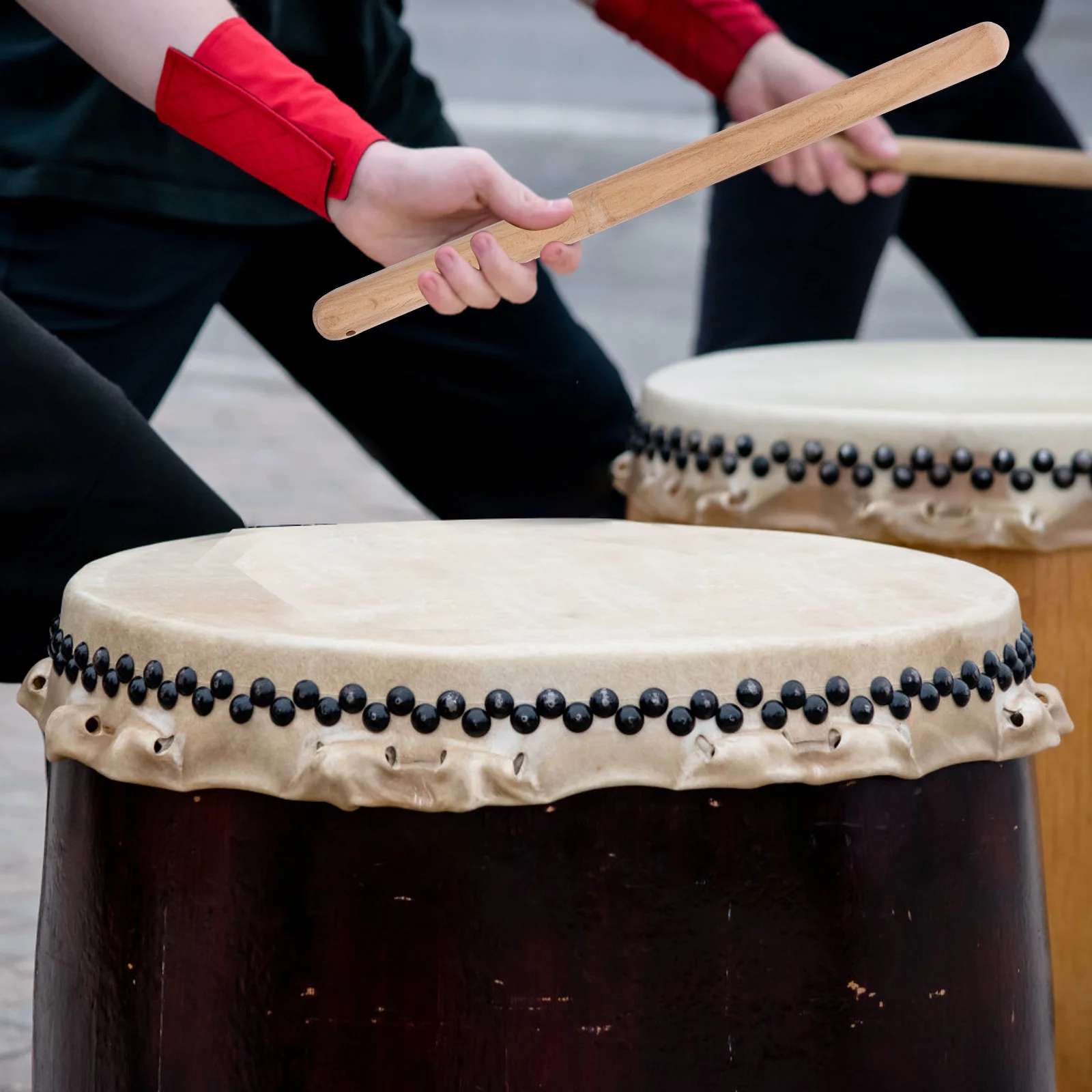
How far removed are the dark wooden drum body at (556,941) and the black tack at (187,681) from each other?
47 mm

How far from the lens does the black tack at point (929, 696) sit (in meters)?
0.82

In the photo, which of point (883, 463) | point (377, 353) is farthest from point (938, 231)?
point (883, 463)

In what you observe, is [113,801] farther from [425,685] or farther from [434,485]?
[434,485]

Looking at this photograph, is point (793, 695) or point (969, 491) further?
point (969, 491)

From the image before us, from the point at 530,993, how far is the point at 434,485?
0.82 m

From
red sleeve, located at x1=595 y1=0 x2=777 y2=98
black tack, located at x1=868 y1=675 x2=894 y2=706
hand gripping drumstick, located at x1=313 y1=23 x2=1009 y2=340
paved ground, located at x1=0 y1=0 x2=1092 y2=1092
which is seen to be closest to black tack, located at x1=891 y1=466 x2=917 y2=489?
hand gripping drumstick, located at x1=313 y1=23 x2=1009 y2=340

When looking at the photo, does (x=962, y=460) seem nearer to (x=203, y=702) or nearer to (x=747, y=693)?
(x=747, y=693)

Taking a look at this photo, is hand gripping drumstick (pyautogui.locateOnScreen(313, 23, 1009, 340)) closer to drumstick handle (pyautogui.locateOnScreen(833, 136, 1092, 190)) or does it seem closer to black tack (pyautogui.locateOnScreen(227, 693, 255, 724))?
black tack (pyautogui.locateOnScreen(227, 693, 255, 724))

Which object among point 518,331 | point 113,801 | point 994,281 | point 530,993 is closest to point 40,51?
point 518,331

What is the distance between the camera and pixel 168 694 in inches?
32.2

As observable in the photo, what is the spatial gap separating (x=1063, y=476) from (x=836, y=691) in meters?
0.38

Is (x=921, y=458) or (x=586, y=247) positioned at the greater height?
(x=921, y=458)

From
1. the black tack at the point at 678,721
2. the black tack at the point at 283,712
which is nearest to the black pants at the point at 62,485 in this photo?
the black tack at the point at 283,712

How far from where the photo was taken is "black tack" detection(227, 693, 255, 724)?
0.80 m
